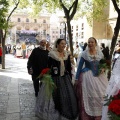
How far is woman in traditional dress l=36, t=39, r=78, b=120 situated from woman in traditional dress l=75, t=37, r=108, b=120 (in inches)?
6.6

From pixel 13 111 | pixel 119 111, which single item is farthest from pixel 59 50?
pixel 119 111

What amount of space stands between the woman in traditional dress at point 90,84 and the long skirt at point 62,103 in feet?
0.57

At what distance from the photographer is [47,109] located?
19.4 ft

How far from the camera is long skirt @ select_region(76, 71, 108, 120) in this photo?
5773mm

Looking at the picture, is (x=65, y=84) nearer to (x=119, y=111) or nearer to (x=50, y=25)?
(x=119, y=111)

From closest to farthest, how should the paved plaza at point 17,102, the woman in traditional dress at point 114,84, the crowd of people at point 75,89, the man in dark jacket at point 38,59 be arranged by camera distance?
1. the woman in traditional dress at point 114,84
2. the crowd of people at point 75,89
3. the paved plaza at point 17,102
4. the man in dark jacket at point 38,59

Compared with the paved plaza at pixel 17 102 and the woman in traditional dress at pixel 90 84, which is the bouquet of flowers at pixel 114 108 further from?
the paved plaza at pixel 17 102

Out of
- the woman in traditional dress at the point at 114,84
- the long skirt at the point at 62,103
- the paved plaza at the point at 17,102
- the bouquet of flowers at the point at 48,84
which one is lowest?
the paved plaza at the point at 17,102

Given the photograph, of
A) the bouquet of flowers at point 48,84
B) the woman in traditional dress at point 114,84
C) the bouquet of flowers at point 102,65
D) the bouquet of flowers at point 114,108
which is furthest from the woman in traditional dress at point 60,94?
the bouquet of flowers at point 114,108

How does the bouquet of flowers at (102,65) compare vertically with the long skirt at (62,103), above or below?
above

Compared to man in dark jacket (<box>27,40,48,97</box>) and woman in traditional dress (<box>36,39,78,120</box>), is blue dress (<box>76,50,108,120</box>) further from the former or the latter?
man in dark jacket (<box>27,40,48,97</box>)

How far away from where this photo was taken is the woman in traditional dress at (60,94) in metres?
5.79

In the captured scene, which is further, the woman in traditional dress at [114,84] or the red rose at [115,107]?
the woman in traditional dress at [114,84]

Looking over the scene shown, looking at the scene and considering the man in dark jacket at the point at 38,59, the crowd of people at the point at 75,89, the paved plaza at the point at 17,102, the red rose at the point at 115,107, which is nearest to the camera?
the red rose at the point at 115,107
